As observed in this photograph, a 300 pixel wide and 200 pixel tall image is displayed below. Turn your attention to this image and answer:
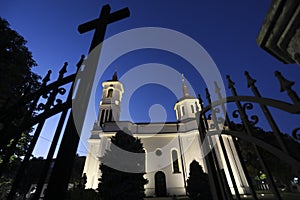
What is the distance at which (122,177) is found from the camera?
11758mm

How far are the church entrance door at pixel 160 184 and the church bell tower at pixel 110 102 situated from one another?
1218 cm

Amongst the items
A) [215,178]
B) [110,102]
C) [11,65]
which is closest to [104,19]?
[215,178]

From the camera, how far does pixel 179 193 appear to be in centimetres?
1864

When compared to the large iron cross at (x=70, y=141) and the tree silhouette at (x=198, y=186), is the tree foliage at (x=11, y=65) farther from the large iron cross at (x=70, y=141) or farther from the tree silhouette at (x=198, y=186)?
the tree silhouette at (x=198, y=186)

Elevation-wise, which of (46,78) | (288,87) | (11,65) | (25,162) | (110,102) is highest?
(110,102)

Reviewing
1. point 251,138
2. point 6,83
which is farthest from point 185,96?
point 251,138

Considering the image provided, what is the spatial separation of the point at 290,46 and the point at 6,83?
8.67m

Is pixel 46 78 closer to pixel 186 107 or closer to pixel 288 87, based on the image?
pixel 288 87

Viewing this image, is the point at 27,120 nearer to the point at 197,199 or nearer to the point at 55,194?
the point at 55,194

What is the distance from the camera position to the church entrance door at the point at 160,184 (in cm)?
1906

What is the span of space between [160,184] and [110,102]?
1622cm

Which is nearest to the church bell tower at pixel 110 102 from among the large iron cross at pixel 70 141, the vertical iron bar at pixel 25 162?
the vertical iron bar at pixel 25 162

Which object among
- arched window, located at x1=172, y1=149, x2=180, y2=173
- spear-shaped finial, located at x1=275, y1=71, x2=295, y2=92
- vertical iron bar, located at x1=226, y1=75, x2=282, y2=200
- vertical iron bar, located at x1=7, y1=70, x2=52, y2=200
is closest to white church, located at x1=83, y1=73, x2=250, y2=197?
arched window, located at x1=172, y1=149, x2=180, y2=173

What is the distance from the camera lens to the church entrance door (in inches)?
750
